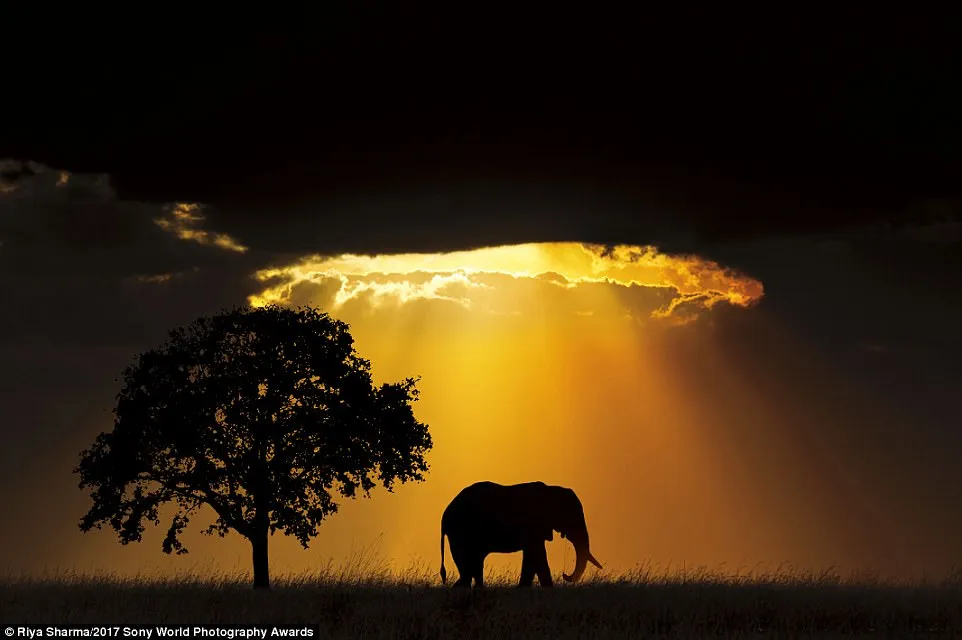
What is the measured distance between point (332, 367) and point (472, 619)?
1414cm

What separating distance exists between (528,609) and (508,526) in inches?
444

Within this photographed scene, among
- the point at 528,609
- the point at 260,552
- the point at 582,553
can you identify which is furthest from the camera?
the point at 582,553

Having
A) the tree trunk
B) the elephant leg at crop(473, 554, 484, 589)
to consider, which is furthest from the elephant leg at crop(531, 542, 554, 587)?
the tree trunk

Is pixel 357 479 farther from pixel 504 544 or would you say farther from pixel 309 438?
pixel 504 544

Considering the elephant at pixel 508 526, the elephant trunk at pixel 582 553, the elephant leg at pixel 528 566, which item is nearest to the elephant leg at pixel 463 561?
the elephant at pixel 508 526

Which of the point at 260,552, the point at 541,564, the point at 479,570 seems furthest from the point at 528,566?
the point at 260,552

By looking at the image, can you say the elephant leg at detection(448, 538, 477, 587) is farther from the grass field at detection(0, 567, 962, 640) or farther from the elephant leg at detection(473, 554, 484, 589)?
the grass field at detection(0, 567, 962, 640)

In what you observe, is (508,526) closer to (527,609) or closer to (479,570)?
(479,570)

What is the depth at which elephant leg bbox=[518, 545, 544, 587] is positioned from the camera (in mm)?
34688

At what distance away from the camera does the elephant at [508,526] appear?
3600 centimetres

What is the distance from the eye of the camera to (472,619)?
934 inches

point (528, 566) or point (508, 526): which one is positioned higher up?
point (508, 526)

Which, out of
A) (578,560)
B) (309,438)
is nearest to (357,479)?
(309,438)

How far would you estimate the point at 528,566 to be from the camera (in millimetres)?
35469
